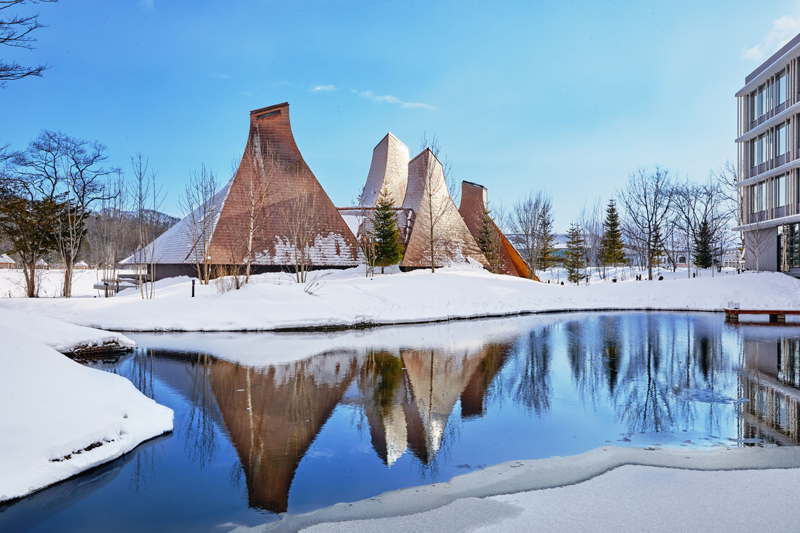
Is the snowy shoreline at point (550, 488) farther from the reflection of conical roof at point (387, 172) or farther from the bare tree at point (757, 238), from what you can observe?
the reflection of conical roof at point (387, 172)

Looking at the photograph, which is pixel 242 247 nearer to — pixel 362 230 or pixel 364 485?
pixel 362 230

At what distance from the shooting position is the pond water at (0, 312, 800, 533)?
4.38 metres

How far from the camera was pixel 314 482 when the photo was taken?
15.1 ft

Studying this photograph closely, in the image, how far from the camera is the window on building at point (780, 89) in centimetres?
2825

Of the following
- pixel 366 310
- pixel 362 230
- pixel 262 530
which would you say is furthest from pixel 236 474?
pixel 362 230

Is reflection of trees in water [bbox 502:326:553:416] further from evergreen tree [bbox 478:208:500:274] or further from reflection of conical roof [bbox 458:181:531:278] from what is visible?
reflection of conical roof [bbox 458:181:531:278]

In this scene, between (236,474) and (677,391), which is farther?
(677,391)

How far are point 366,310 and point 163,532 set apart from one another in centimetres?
1412

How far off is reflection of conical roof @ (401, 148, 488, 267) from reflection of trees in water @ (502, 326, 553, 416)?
674 inches

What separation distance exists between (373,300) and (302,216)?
10889mm

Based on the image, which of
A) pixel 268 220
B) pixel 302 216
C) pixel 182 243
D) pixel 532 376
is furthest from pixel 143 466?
pixel 182 243

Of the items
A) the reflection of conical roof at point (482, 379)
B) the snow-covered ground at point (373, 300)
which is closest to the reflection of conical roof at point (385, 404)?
the reflection of conical roof at point (482, 379)

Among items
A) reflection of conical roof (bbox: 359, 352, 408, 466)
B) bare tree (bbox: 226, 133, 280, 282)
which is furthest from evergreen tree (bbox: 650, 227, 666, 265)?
reflection of conical roof (bbox: 359, 352, 408, 466)

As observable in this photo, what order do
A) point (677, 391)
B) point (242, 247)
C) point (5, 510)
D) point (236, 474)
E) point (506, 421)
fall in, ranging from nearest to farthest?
1. point (5, 510)
2. point (236, 474)
3. point (506, 421)
4. point (677, 391)
5. point (242, 247)
